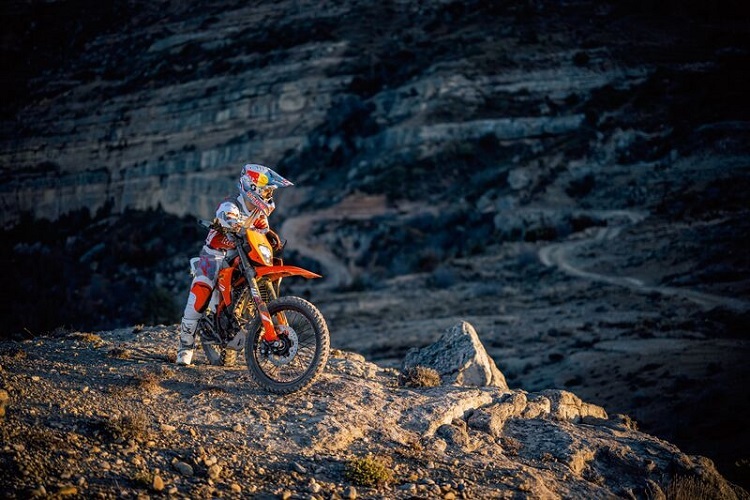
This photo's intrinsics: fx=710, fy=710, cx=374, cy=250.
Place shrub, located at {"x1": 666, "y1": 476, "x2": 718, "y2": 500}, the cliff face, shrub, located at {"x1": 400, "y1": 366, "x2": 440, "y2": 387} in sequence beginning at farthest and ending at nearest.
Answer: the cliff face
shrub, located at {"x1": 400, "y1": 366, "x2": 440, "y2": 387}
shrub, located at {"x1": 666, "y1": 476, "x2": 718, "y2": 500}

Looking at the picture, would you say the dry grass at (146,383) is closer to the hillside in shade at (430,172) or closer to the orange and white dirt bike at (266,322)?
the orange and white dirt bike at (266,322)

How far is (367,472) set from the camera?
6680mm


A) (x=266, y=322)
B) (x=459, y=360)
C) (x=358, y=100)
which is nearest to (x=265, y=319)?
(x=266, y=322)

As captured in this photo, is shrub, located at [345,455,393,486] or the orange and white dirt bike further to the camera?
the orange and white dirt bike

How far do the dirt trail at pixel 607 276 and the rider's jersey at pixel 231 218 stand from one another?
65.0 feet

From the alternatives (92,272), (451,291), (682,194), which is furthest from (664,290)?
(92,272)

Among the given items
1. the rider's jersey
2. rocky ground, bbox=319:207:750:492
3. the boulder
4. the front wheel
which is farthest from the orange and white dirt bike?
rocky ground, bbox=319:207:750:492

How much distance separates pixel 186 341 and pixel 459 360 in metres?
4.05

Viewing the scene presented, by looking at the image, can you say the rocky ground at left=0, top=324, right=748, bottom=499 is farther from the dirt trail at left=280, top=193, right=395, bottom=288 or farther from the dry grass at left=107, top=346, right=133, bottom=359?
the dirt trail at left=280, top=193, right=395, bottom=288

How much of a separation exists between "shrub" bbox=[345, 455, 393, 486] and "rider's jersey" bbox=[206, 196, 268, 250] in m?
3.15

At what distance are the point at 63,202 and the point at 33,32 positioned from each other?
37.3 metres

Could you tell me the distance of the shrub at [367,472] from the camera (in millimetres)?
6625

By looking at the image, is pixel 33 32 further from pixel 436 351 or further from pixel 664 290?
pixel 436 351

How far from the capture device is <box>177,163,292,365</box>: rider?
8.44m
